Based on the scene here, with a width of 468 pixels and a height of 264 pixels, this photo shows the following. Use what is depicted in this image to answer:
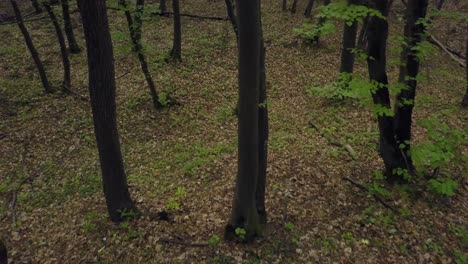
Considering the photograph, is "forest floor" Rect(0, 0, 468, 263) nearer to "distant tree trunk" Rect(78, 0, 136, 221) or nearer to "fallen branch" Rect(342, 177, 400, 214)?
"fallen branch" Rect(342, 177, 400, 214)

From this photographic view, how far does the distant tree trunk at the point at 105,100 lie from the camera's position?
6195 mm

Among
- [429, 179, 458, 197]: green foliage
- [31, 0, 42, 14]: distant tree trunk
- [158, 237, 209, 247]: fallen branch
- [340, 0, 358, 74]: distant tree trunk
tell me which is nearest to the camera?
[429, 179, 458, 197]: green foliage

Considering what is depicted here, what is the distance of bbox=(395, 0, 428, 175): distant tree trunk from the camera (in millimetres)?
7113

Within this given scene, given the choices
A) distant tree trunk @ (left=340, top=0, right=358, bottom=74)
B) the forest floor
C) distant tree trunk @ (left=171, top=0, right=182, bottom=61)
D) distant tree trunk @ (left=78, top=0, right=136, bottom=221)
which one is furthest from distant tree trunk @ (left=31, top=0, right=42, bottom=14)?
distant tree trunk @ (left=340, top=0, right=358, bottom=74)

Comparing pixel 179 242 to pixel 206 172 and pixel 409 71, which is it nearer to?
pixel 206 172

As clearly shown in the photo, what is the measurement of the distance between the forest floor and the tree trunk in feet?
1.70

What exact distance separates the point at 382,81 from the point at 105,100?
5.85m

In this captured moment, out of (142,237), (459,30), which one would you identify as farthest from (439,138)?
(459,30)

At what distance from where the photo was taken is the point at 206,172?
9688 mm

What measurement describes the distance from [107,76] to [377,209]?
253 inches

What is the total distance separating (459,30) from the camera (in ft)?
72.4

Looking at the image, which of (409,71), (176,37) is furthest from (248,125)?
(176,37)

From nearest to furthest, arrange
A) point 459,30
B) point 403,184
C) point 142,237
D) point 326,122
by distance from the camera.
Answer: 1. point 142,237
2. point 403,184
3. point 326,122
4. point 459,30

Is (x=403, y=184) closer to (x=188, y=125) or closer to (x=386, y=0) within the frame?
(x=386, y=0)
